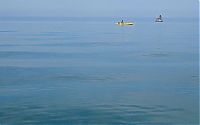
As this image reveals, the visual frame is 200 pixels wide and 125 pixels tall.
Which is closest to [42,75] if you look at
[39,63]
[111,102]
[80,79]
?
[80,79]

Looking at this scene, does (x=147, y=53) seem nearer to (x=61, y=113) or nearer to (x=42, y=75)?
(x=42, y=75)

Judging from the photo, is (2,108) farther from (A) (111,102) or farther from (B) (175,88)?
(B) (175,88)

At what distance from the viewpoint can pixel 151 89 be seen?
910 inches

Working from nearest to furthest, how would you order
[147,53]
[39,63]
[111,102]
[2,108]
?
[2,108]
[111,102]
[39,63]
[147,53]

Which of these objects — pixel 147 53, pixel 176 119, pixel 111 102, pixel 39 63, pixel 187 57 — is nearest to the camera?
pixel 176 119

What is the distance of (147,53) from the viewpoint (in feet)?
131

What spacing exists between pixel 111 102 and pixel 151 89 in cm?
379

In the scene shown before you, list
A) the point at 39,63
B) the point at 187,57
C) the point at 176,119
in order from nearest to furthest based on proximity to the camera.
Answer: the point at 176,119
the point at 39,63
the point at 187,57

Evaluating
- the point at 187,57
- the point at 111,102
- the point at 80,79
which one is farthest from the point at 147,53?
the point at 111,102

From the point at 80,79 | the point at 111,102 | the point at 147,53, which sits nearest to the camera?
the point at 111,102

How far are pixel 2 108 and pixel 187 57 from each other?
2169 cm

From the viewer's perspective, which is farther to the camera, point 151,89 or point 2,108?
point 151,89

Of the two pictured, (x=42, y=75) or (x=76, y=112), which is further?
(x=42, y=75)

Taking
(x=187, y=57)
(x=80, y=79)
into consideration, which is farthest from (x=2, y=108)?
(x=187, y=57)
